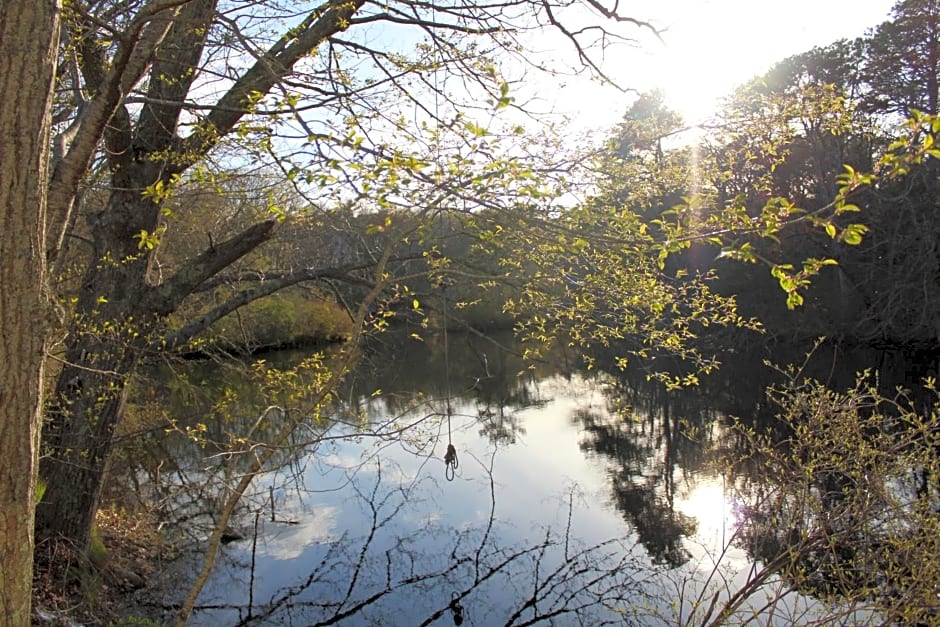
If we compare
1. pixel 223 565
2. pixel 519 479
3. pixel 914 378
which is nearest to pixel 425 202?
pixel 223 565

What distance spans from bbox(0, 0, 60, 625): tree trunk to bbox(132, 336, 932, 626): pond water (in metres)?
1.78

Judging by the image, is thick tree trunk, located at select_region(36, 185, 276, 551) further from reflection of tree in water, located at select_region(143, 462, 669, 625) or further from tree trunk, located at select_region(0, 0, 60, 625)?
tree trunk, located at select_region(0, 0, 60, 625)

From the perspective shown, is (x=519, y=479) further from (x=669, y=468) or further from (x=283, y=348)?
(x=283, y=348)

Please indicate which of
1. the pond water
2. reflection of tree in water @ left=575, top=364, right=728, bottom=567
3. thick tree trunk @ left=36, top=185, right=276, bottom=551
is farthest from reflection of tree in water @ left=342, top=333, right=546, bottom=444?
thick tree trunk @ left=36, top=185, right=276, bottom=551

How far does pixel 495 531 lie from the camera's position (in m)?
8.62

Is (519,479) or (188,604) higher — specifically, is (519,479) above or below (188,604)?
below

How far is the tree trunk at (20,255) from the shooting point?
2203 mm

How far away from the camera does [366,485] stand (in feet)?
34.8

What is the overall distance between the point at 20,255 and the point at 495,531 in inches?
282

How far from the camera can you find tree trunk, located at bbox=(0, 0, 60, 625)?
7.23 ft

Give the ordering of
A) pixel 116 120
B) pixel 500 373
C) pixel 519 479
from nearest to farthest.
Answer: pixel 116 120
pixel 519 479
pixel 500 373

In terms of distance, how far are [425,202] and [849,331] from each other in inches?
811

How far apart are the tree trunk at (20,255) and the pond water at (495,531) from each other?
5.85 feet

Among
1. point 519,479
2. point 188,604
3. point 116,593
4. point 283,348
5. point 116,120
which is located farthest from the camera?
point 283,348
